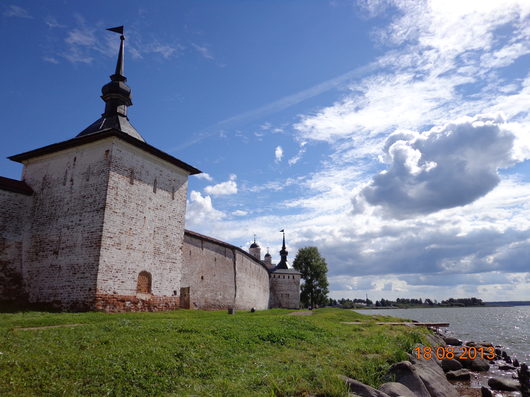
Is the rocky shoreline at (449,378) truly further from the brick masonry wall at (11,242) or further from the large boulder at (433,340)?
the brick masonry wall at (11,242)

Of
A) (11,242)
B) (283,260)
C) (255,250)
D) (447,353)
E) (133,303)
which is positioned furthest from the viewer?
(255,250)

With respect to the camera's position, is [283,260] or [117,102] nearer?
[117,102]

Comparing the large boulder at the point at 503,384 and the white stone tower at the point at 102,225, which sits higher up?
the white stone tower at the point at 102,225

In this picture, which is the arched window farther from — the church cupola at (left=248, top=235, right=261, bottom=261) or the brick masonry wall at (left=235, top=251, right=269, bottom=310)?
the church cupola at (left=248, top=235, right=261, bottom=261)

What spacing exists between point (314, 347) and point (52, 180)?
14280 millimetres

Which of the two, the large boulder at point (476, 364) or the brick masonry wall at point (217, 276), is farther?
the brick masonry wall at point (217, 276)

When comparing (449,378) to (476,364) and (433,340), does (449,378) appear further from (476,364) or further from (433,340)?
(433,340)

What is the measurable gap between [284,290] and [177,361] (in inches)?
1473

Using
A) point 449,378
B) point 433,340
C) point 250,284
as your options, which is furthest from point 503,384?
point 250,284

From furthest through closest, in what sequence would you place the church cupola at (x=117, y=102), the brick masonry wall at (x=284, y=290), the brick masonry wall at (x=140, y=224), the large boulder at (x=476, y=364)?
the brick masonry wall at (x=284, y=290)
the church cupola at (x=117, y=102)
the brick masonry wall at (x=140, y=224)
the large boulder at (x=476, y=364)

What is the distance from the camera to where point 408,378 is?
23.7 ft

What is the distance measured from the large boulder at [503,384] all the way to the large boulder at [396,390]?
604 centimetres

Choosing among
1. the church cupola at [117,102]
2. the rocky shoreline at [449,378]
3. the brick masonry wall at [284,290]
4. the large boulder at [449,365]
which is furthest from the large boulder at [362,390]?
the brick masonry wall at [284,290]

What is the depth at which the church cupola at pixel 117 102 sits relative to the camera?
19203 mm
